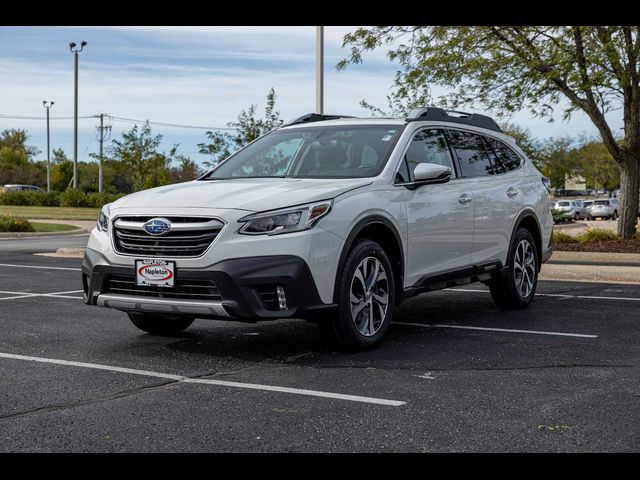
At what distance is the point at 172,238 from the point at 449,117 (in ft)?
11.3

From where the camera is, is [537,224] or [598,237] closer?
[537,224]

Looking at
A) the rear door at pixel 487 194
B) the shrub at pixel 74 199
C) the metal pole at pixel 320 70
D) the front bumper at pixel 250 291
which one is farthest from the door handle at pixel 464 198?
the shrub at pixel 74 199

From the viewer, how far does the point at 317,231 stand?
6383 mm

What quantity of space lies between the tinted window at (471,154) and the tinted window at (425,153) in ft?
0.82

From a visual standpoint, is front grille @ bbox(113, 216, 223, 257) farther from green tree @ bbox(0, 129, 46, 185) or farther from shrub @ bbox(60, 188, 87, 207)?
green tree @ bbox(0, 129, 46, 185)

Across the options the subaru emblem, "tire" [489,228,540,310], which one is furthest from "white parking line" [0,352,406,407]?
"tire" [489,228,540,310]

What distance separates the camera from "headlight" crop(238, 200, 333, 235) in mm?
6312

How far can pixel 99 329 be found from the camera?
8.05 meters

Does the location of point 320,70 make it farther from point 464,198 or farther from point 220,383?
point 220,383

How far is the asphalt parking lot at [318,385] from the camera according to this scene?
450 cm

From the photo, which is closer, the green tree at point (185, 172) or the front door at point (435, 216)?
the front door at point (435, 216)

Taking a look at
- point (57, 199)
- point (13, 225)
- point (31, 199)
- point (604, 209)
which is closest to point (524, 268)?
point (13, 225)

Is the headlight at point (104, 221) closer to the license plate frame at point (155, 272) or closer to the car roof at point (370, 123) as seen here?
the license plate frame at point (155, 272)
